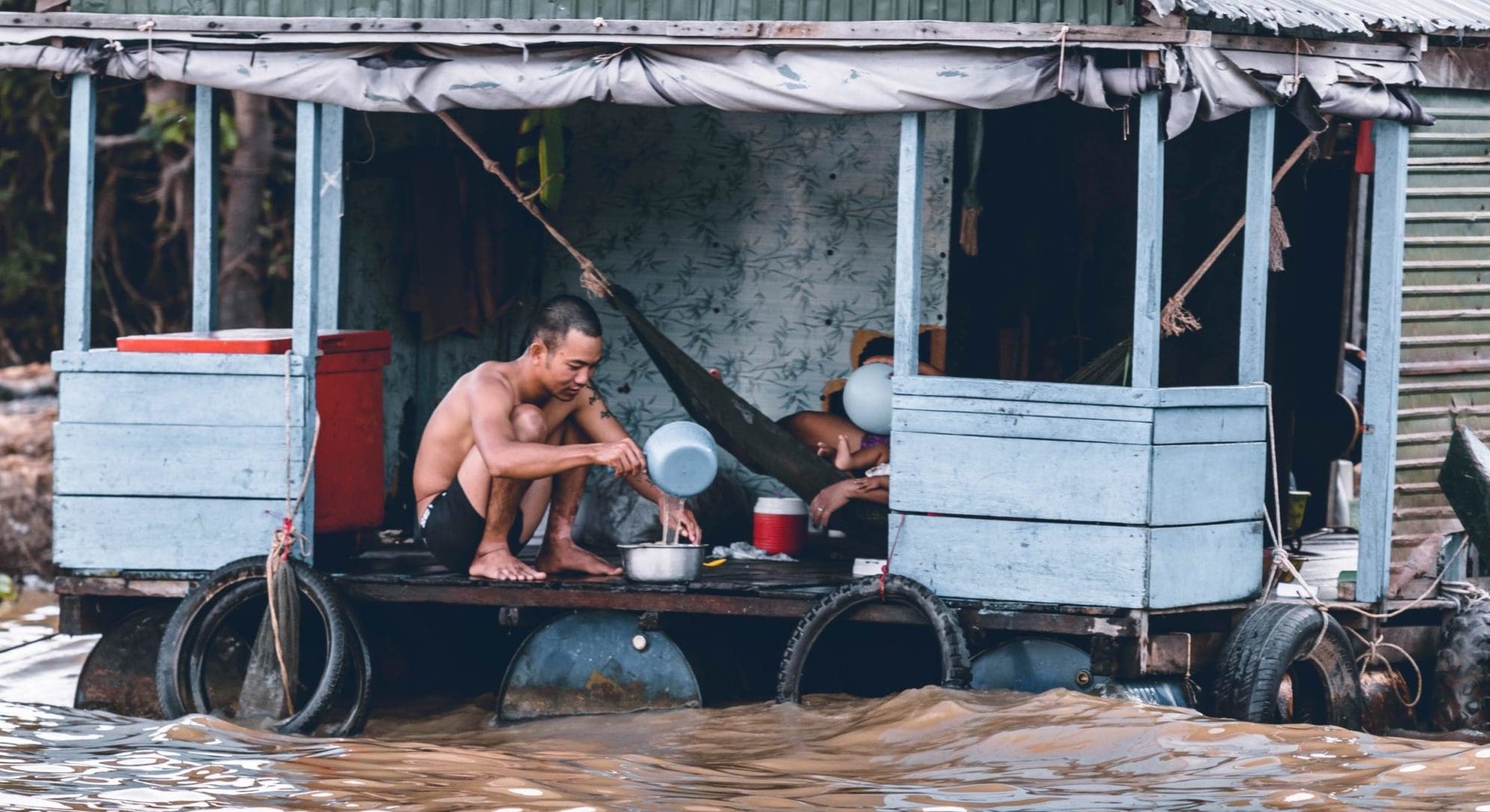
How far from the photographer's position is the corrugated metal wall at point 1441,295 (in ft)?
27.2

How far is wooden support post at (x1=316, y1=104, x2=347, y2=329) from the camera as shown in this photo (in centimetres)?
812

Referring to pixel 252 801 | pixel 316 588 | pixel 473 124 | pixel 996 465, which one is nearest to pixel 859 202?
pixel 473 124

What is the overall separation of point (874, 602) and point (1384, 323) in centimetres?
233

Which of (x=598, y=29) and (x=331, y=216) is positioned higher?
(x=598, y=29)

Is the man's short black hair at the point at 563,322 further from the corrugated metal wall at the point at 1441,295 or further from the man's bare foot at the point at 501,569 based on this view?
the corrugated metal wall at the point at 1441,295

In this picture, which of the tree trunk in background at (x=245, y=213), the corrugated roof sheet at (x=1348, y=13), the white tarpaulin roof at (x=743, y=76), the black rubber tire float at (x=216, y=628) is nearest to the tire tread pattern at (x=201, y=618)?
the black rubber tire float at (x=216, y=628)

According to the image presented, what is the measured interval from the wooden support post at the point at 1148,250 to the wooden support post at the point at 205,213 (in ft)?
13.2

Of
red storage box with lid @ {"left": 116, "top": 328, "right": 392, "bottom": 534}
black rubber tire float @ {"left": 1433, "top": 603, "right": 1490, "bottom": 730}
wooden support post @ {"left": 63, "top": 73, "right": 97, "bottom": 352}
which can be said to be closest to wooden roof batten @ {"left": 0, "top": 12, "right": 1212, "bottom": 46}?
wooden support post @ {"left": 63, "top": 73, "right": 97, "bottom": 352}

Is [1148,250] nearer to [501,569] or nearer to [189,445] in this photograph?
[501,569]

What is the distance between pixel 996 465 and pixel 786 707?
1185 millimetres

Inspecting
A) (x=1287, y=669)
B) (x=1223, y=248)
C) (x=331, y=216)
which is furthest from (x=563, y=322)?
(x=1287, y=669)

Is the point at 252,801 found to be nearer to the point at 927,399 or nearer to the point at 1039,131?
the point at 927,399

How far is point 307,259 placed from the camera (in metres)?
7.51

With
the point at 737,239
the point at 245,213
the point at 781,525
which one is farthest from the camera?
the point at 245,213
